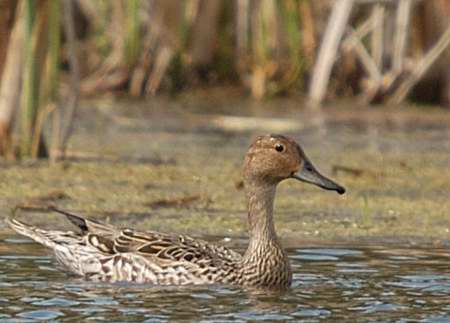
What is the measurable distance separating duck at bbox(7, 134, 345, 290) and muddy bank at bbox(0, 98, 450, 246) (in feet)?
3.52

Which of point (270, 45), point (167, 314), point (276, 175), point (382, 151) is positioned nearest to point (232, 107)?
point (270, 45)

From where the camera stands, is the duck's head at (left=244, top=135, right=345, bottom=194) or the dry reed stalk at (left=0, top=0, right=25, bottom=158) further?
the dry reed stalk at (left=0, top=0, right=25, bottom=158)

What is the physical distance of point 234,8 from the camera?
14.9m

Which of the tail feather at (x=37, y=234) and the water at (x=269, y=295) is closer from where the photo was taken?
the water at (x=269, y=295)

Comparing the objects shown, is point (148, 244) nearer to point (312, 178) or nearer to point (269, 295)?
point (269, 295)

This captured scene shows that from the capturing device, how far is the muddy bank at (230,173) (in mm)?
8359

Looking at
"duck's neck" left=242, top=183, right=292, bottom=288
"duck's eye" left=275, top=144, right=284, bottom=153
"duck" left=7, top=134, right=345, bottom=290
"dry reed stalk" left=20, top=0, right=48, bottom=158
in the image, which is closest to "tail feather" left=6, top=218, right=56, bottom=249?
"duck" left=7, top=134, right=345, bottom=290

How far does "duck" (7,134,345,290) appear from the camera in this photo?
661 cm

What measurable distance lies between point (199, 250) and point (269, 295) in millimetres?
417

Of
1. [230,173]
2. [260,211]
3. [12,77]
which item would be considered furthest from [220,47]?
[260,211]

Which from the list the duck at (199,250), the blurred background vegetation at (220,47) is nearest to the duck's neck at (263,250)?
the duck at (199,250)

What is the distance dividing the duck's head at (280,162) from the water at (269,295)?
44 cm

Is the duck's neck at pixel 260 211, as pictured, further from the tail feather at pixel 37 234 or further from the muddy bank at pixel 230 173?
the muddy bank at pixel 230 173

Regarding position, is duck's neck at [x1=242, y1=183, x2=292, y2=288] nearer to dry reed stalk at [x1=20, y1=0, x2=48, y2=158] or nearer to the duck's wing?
the duck's wing
